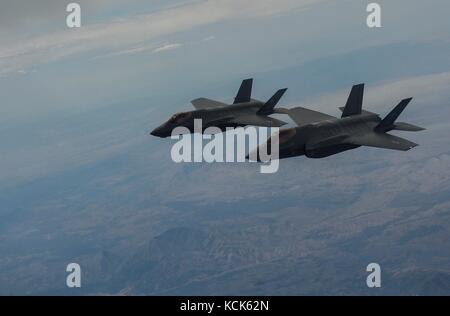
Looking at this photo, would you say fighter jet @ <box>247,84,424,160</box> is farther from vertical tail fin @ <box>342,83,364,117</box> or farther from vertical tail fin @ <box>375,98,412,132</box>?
vertical tail fin @ <box>342,83,364,117</box>

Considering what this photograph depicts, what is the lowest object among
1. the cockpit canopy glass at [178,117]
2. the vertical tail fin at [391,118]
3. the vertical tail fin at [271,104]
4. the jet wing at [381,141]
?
the jet wing at [381,141]

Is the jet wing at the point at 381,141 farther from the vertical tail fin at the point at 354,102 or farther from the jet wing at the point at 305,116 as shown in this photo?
the jet wing at the point at 305,116

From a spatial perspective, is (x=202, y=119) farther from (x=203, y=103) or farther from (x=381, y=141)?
(x=381, y=141)

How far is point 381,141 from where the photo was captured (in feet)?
181

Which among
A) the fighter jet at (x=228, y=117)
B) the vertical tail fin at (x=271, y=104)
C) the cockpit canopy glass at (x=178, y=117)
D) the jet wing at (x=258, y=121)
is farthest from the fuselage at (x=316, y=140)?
the cockpit canopy glass at (x=178, y=117)

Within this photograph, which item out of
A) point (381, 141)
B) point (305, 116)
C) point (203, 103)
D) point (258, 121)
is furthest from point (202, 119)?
point (381, 141)

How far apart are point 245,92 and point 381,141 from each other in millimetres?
23478

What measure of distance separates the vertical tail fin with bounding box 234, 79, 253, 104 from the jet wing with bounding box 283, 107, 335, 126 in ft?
25.6

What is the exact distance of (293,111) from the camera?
66562mm

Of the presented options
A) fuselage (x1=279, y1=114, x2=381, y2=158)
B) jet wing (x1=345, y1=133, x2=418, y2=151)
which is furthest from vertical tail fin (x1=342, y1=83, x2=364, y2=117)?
fuselage (x1=279, y1=114, x2=381, y2=158)

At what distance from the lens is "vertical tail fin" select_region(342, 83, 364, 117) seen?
61812mm

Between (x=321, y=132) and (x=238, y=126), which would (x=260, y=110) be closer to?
(x=238, y=126)

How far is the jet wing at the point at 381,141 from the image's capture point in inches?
2100
